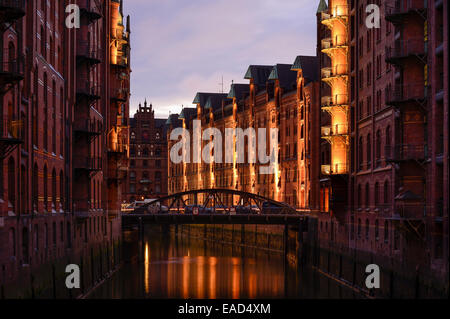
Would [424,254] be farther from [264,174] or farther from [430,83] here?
[264,174]

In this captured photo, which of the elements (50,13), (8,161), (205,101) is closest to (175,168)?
(205,101)

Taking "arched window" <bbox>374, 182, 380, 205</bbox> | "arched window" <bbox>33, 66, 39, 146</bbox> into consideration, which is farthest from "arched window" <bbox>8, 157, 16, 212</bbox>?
"arched window" <bbox>374, 182, 380, 205</bbox>

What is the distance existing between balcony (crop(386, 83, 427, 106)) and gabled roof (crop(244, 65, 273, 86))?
64.3 metres

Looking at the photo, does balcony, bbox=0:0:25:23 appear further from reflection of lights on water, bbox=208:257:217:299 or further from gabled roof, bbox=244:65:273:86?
gabled roof, bbox=244:65:273:86

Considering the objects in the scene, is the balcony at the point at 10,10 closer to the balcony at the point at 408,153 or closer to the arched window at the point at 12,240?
the arched window at the point at 12,240

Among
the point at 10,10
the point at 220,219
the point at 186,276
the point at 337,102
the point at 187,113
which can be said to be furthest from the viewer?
the point at 187,113

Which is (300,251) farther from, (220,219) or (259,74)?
(259,74)

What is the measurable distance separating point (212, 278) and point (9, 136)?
2589 centimetres

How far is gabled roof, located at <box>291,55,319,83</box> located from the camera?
8788 centimetres

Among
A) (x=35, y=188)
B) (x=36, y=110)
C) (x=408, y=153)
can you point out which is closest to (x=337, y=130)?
(x=408, y=153)

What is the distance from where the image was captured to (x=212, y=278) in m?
58.0

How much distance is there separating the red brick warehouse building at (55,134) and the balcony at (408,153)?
737 inches

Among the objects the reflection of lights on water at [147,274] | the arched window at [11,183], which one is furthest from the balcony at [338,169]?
the arched window at [11,183]
